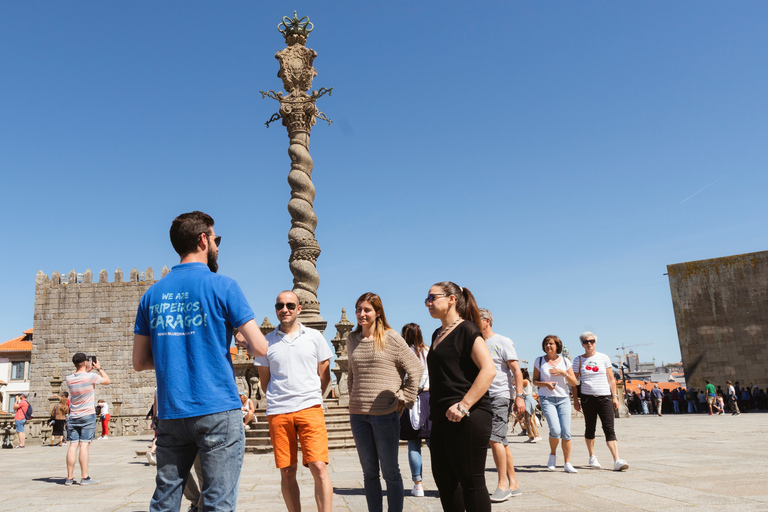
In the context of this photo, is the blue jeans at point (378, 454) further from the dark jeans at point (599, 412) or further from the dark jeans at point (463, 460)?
the dark jeans at point (599, 412)

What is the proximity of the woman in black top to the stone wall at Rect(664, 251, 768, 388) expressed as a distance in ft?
96.0

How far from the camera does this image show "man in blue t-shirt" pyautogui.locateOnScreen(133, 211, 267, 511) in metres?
2.40

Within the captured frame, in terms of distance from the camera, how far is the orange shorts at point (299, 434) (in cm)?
369

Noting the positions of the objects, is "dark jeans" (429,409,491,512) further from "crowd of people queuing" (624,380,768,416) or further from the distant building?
the distant building

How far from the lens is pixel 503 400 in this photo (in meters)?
5.29

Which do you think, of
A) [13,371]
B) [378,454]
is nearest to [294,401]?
[378,454]

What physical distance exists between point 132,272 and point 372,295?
30282 mm

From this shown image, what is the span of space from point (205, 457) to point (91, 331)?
31385mm

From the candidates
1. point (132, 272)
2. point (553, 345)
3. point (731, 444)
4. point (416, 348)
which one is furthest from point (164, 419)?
point (132, 272)

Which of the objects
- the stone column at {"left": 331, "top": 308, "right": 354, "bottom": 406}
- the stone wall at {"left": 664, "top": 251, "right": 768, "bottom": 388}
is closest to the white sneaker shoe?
the stone column at {"left": 331, "top": 308, "right": 354, "bottom": 406}

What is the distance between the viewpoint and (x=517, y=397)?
5.27 m

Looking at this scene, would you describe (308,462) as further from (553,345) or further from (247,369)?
(247,369)

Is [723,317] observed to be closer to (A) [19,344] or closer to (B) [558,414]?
(B) [558,414]

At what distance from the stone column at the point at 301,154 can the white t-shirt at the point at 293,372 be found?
10064mm
